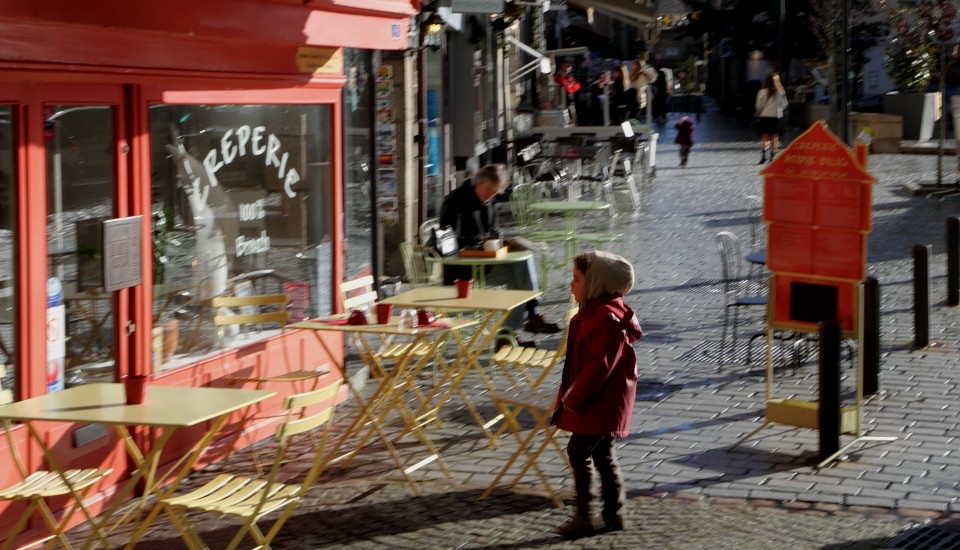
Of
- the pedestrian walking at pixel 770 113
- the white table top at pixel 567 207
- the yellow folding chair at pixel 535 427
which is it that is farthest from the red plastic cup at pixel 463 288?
the pedestrian walking at pixel 770 113

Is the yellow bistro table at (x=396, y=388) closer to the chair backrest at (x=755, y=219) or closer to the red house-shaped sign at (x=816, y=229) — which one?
the red house-shaped sign at (x=816, y=229)

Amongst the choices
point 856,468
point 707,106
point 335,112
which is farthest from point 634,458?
point 707,106

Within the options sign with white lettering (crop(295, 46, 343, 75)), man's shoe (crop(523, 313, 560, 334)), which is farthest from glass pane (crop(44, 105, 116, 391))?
man's shoe (crop(523, 313, 560, 334))

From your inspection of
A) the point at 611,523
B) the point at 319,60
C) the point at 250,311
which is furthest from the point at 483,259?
the point at 611,523

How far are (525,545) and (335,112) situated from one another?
14.0ft

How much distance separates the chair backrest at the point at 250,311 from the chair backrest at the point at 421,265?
2.14m

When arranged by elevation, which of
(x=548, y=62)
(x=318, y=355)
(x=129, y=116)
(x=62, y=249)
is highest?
(x=548, y=62)

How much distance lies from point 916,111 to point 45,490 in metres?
30.0

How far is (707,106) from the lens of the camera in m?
55.0

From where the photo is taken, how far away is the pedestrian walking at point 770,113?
2769 cm

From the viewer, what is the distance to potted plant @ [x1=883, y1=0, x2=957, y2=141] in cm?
2747

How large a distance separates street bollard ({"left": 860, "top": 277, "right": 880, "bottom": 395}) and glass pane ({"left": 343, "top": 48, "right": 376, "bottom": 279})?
4296 millimetres

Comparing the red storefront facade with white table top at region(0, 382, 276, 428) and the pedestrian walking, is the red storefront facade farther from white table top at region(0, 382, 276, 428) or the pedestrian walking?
the pedestrian walking

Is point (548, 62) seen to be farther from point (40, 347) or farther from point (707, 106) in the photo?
point (707, 106)
